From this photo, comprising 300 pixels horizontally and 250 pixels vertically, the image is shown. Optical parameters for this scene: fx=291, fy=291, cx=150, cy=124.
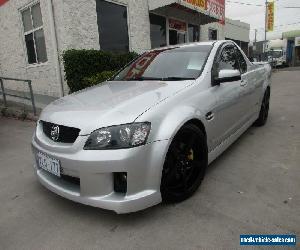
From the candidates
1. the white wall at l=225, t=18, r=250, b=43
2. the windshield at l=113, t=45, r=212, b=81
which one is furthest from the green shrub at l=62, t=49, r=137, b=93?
the white wall at l=225, t=18, r=250, b=43

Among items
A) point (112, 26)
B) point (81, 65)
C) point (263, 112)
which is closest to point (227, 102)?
point (263, 112)

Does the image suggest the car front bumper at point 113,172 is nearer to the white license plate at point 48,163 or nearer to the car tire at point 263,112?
the white license plate at point 48,163

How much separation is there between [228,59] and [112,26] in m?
6.27

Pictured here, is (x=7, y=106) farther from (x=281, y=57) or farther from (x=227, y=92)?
(x=281, y=57)

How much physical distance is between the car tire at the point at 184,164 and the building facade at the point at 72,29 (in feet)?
20.4

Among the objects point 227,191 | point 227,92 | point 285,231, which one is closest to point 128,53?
point 227,92

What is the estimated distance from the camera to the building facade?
26.7ft

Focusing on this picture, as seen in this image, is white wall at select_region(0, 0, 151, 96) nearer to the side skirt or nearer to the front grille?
the side skirt

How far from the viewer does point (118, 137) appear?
7.47 ft

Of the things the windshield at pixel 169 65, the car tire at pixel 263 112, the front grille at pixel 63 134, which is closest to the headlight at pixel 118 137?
the front grille at pixel 63 134

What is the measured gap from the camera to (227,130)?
11.5 feet

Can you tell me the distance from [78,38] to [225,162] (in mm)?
6056

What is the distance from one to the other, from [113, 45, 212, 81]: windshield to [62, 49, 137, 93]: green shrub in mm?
3916

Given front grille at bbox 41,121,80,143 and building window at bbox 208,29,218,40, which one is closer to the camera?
front grille at bbox 41,121,80,143
